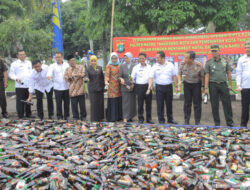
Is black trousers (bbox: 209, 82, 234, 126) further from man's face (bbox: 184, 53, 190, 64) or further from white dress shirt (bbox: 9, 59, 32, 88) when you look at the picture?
white dress shirt (bbox: 9, 59, 32, 88)

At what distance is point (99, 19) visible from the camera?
13914 millimetres

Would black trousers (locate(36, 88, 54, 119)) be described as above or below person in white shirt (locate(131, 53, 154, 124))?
below

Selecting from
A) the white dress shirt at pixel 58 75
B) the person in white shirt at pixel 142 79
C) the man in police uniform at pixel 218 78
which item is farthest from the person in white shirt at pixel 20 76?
the man in police uniform at pixel 218 78

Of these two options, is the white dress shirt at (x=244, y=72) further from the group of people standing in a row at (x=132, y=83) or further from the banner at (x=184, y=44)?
the banner at (x=184, y=44)

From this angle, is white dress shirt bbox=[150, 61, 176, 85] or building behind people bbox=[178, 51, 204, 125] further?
white dress shirt bbox=[150, 61, 176, 85]

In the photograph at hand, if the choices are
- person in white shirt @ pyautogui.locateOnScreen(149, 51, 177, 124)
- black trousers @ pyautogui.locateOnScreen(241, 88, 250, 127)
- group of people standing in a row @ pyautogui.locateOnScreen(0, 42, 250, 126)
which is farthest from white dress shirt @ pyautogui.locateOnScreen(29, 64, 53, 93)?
black trousers @ pyautogui.locateOnScreen(241, 88, 250, 127)

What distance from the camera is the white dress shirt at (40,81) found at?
671 cm

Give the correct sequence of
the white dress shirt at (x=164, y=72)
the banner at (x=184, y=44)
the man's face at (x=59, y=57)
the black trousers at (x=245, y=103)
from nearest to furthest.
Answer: the black trousers at (x=245, y=103) < the white dress shirt at (x=164, y=72) < the man's face at (x=59, y=57) < the banner at (x=184, y=44)

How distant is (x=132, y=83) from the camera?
639 cm

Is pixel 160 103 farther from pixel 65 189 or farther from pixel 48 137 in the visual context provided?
pixel 65 189

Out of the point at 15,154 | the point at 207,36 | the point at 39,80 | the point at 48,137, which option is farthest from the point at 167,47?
the point at 15,154

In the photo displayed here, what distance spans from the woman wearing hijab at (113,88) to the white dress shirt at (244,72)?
9.53 ft

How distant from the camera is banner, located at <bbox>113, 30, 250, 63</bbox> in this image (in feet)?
31.7

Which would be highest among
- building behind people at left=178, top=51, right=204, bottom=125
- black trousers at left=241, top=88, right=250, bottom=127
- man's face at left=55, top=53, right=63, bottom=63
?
man's face at left=55, top=53, right=63, bottom=63
